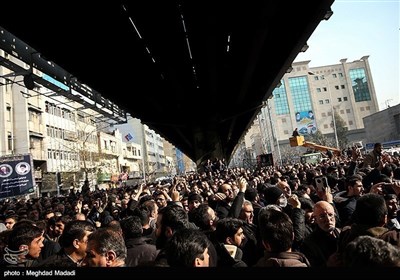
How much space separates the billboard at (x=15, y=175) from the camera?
51.6ft

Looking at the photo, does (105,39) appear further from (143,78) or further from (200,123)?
(200,123)

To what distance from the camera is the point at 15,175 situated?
16.0 meters

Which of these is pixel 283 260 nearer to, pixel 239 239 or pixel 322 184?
pixel 239 239

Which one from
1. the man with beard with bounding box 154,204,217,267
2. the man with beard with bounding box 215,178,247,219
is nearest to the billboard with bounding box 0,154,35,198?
the man with beard with bounding box 215,178,247,219

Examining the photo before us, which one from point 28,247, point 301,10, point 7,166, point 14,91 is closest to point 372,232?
point 28,247

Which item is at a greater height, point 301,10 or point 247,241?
point 301,10

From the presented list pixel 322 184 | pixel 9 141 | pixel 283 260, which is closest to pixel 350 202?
pixel 322 184

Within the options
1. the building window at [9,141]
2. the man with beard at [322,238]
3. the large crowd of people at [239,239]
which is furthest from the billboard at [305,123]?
the man with beard at [322,238]

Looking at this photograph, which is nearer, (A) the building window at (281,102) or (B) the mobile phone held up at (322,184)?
(B) the mobile phone held up at (322,184)

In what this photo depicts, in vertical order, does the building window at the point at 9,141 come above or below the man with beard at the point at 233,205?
above

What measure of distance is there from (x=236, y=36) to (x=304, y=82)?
9385 cm

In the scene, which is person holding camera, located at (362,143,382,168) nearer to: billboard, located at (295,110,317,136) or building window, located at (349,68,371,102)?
billboard, located at (295,110,317,136)

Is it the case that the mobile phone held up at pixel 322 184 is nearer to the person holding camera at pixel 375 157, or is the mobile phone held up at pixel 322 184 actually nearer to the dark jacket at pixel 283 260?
the dark jacket at pixel 283 260

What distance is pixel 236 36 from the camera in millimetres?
10164
